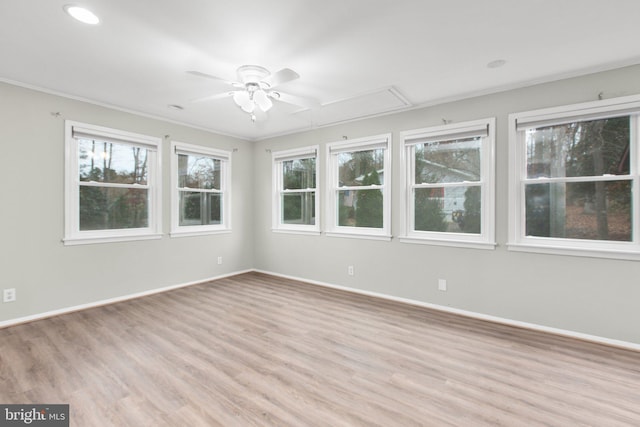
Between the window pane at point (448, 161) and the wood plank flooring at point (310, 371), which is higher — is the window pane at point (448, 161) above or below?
above

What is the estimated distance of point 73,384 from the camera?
85.3 inches

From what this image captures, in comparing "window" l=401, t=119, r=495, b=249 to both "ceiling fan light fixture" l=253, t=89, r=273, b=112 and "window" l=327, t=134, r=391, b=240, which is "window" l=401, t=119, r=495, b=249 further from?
"ceiling fan light fixture" l=253, t=89, r=273, b=112

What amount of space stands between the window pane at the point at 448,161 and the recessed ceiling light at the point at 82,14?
3.46 meters

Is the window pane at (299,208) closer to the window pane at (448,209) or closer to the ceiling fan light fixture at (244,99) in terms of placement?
the window pane at (448,209)

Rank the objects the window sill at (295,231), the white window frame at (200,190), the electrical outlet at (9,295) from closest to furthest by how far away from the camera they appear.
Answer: the electrical outlet at (9,295)
the white window frame at (200,190)
the window sill at (295,231)

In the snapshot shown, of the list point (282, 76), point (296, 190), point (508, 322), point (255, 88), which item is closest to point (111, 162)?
point (255, 88)

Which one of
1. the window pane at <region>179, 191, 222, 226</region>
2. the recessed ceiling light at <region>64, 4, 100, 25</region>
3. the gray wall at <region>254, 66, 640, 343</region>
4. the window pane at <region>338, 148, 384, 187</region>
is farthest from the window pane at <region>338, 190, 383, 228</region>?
the recessed ceiling light at <region>64, 4, 100, 25</region>

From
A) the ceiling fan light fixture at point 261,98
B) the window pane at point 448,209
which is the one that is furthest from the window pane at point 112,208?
the window pane at point 448,209

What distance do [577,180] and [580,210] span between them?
0.99ft

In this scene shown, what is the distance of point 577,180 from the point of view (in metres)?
3.04

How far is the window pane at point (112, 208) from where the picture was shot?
383 cm

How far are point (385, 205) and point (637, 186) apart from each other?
2454 mm

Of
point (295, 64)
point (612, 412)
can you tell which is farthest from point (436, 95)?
point (612, 412)

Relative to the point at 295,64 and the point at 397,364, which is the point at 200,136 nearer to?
the point at 295,64
